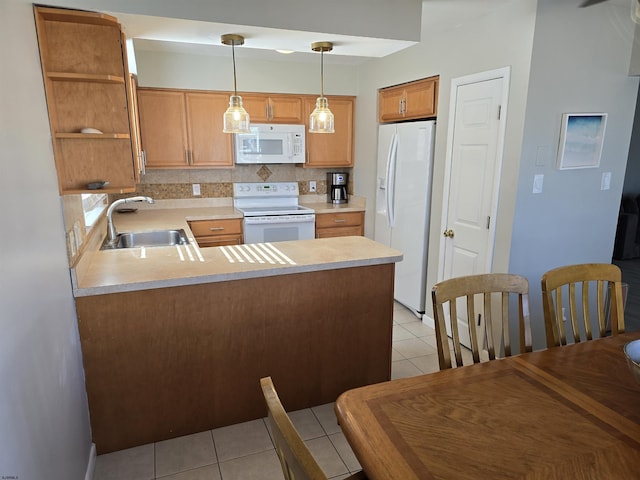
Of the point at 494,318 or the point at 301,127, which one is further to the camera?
the point at 301,127

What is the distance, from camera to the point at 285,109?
4281mm

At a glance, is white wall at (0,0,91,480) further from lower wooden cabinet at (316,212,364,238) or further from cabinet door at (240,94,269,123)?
lower wooden cabinet at (316,212,364,238)

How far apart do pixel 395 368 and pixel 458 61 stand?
2219 mm

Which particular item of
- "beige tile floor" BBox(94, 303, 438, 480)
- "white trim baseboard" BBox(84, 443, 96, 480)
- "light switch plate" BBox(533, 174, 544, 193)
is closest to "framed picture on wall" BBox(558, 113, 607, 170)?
"light switch plate" BBox(533, 174, 544, 193)

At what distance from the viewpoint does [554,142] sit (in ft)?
8.35

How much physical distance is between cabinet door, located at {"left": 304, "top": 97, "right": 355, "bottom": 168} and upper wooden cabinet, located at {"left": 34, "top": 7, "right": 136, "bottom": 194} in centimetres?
274

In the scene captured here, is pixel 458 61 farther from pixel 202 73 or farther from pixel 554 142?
pixel 202 73

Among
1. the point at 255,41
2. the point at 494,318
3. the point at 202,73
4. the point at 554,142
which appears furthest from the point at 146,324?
the point at 202,73

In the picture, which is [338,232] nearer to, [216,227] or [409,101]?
[216,227]

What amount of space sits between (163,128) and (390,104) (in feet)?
7.12

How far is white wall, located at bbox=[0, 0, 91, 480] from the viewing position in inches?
40.0

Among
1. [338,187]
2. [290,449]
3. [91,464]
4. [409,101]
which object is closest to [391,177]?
[409,101]

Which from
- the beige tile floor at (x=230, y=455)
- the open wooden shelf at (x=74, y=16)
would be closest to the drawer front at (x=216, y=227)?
the beige tile floor at (x=230, y=455)

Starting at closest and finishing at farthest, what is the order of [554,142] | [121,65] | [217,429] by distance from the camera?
1. [121,65]
2. [217,429]
3. [554,142]
